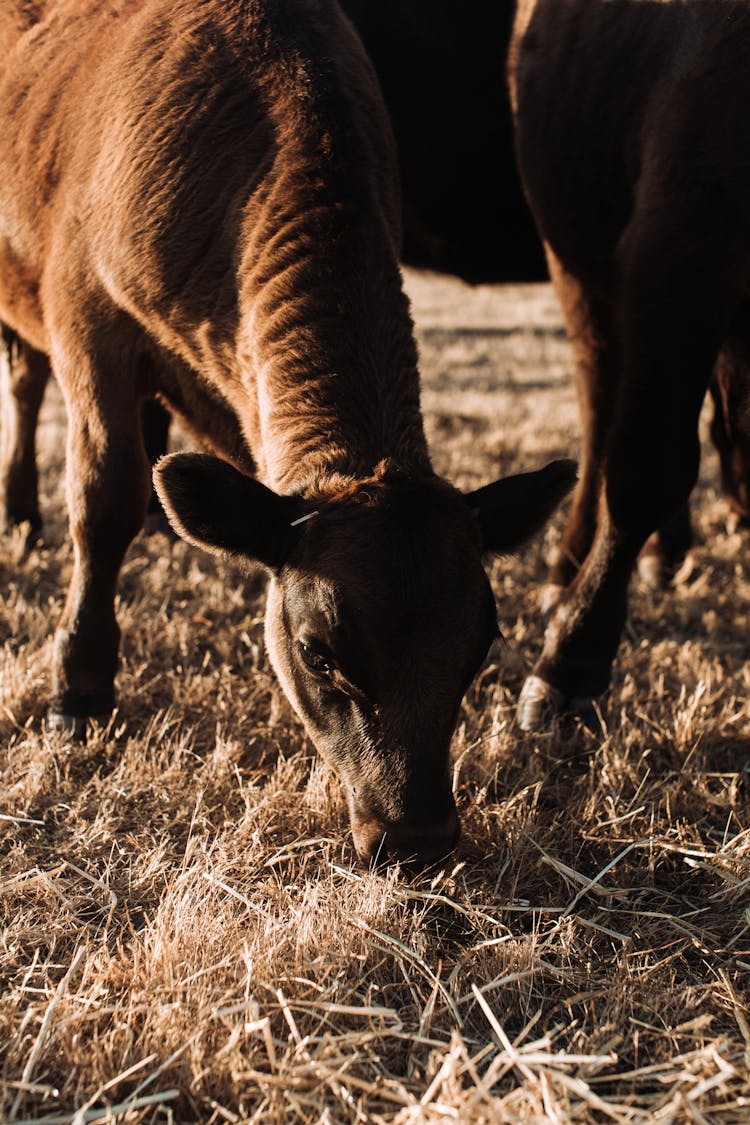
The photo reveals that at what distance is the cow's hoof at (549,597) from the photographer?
192 inches

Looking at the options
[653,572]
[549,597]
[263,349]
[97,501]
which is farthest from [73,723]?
[653,572]

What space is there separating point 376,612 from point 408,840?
1.91ft

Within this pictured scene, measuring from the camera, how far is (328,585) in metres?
2.79

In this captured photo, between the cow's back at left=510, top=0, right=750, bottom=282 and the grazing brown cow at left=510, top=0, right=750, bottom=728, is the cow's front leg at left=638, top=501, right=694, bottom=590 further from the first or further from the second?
the cow's back at left=510, top=0, right=750, bottom=282

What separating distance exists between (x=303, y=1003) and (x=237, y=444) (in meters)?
2.00

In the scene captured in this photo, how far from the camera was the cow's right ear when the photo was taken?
283cm

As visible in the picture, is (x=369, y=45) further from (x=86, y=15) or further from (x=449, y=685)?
(x=449, y=685)

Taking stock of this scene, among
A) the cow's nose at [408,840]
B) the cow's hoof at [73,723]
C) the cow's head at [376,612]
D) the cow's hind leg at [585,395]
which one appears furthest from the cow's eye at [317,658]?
the cow's hind leg at [585,395]

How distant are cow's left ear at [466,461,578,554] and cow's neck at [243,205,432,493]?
8.1 inches

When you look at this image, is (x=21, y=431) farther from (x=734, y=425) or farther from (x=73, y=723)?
(x=734, y=425)

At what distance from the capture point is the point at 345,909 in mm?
2717

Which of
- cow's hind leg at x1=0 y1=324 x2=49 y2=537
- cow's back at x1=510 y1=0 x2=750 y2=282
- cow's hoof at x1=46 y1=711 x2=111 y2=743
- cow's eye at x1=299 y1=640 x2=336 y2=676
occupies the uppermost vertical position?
cow's back at x1=510 y1=0 x2=750 y2=282

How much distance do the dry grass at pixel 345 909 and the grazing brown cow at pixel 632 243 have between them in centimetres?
50

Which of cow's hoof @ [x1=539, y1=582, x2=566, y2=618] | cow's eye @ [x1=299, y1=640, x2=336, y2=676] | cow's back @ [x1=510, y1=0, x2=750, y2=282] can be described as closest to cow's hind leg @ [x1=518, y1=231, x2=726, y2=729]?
cow's back @ [x1=510, y1=0, x2=750, y2=282]
